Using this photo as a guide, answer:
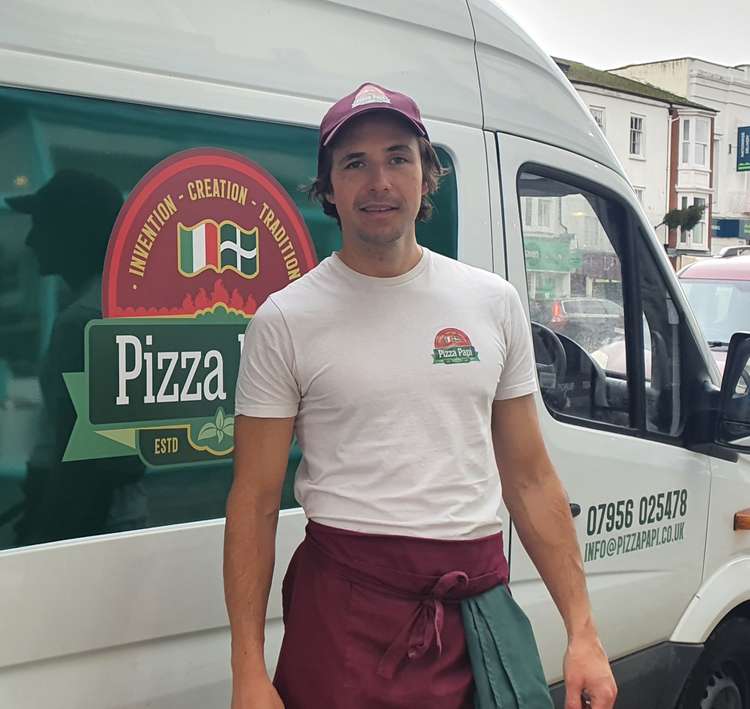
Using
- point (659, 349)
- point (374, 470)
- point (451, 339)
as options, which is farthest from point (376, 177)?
point (659, 349)

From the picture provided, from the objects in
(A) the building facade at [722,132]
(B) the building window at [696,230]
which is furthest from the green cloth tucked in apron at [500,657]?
(A) the building facade at [722,132]

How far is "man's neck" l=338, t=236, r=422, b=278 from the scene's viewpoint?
5.88 ft

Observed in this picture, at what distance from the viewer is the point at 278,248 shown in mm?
2029

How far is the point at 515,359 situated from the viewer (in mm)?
1928

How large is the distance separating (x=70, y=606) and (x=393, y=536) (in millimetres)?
597

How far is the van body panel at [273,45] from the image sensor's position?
171 cm

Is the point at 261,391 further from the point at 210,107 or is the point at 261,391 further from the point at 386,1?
the point at 386,1

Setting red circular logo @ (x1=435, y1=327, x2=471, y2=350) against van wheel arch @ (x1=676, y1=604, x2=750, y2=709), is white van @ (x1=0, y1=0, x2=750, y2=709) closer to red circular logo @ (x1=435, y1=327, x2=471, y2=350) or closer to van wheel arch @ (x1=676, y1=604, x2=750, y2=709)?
red circular logo @ (x1=435, y1=327, x2=471, y2=350)

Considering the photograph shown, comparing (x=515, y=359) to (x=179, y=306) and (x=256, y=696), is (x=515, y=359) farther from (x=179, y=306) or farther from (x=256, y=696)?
(x=256, y=696)

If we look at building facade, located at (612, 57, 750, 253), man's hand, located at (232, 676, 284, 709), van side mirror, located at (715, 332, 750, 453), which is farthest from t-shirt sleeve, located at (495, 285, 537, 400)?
building facade, located at (612, 57, 750, 253)

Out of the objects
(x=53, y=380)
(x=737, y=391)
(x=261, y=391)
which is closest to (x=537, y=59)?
(x=737, y=391)

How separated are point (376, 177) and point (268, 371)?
41cm

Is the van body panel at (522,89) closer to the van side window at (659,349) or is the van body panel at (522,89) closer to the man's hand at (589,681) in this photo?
the van side window at (659,349)

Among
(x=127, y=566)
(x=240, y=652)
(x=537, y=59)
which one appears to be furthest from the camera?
(x=537, y=59)
